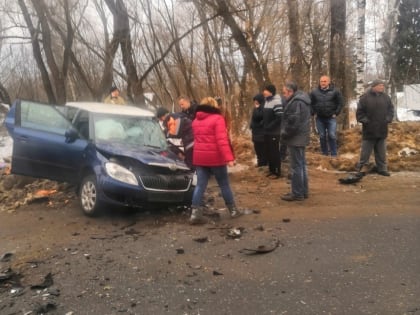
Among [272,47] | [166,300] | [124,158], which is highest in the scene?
[272,47]

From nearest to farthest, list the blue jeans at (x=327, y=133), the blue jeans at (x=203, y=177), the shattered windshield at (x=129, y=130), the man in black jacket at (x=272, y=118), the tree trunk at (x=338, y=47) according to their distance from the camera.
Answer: the blue jeans at (x=203, y=177), the shattered windshield at (x=129, y=130), the man in black jacket at (x=272, y=118), the blue jeans at (x=327, y=133), the tree trunk at (x=338, y=47)

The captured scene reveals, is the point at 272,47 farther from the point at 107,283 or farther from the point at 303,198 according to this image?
the point at 107,283

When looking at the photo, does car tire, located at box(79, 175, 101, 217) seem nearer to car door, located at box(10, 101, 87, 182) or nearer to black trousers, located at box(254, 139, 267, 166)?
car door, located at box(10, 101, 87, 182)

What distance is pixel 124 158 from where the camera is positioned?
272 inches

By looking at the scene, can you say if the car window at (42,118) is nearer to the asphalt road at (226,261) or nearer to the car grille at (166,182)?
the asphalt road at (226,261)

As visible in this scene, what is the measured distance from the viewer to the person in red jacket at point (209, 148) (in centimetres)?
630

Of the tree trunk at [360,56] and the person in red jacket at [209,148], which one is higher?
the tree trunk at [360,56]

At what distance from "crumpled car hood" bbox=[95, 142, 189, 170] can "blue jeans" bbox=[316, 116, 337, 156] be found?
14.4 feet

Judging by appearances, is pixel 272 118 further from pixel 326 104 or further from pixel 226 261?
pixel 226 261

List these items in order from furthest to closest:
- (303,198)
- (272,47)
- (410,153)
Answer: (272,47)
(410,153)
(303,198)

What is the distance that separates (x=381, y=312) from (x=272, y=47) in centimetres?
1680

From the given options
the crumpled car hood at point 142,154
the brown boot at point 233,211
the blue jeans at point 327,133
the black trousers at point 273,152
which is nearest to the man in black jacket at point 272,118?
the black trousers at point 273,152

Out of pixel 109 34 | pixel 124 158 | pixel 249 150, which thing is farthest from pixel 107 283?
pixel 109 34

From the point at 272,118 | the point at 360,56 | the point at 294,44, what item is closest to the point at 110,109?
the point at 272,118
